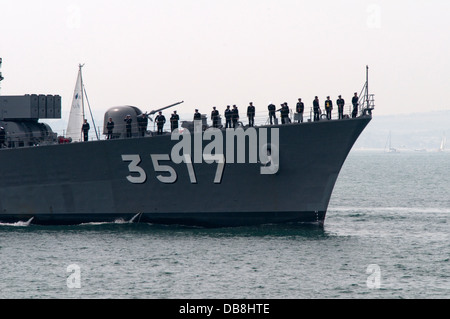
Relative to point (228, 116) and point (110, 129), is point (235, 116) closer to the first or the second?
point (228, 116)

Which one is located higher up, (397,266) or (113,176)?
(113,176)

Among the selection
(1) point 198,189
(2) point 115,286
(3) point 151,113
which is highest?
(3) point 151,113

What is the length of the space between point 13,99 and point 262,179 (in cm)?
1394

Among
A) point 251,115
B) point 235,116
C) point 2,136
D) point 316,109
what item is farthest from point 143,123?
point 316,109

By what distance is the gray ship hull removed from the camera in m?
31.1

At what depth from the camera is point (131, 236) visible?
30766 mm

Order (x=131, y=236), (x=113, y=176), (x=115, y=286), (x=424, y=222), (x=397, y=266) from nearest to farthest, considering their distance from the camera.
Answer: (x=115, y=286) → (x=397, y=266) → (x=131, y=236) → (x=113, y=176) → (x=424, y=222)

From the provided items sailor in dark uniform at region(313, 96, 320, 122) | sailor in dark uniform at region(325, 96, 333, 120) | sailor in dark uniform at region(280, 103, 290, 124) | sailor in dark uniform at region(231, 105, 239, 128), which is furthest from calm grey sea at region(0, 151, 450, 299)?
sailor in dark uniform at region(325, 96, 333, 120)

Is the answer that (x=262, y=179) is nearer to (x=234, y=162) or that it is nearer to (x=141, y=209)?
(x=234, y=162)

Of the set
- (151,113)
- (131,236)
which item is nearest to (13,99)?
(151,113)

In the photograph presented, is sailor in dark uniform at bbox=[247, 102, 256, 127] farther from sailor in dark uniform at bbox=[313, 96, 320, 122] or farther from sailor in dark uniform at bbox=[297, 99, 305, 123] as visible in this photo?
sailor in dark uniform at bbox=[313, 96, 320, 122]

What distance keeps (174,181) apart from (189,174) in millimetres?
764

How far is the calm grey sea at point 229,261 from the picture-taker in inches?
886

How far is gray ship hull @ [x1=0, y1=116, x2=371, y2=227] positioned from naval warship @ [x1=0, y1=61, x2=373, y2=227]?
0.14ft
